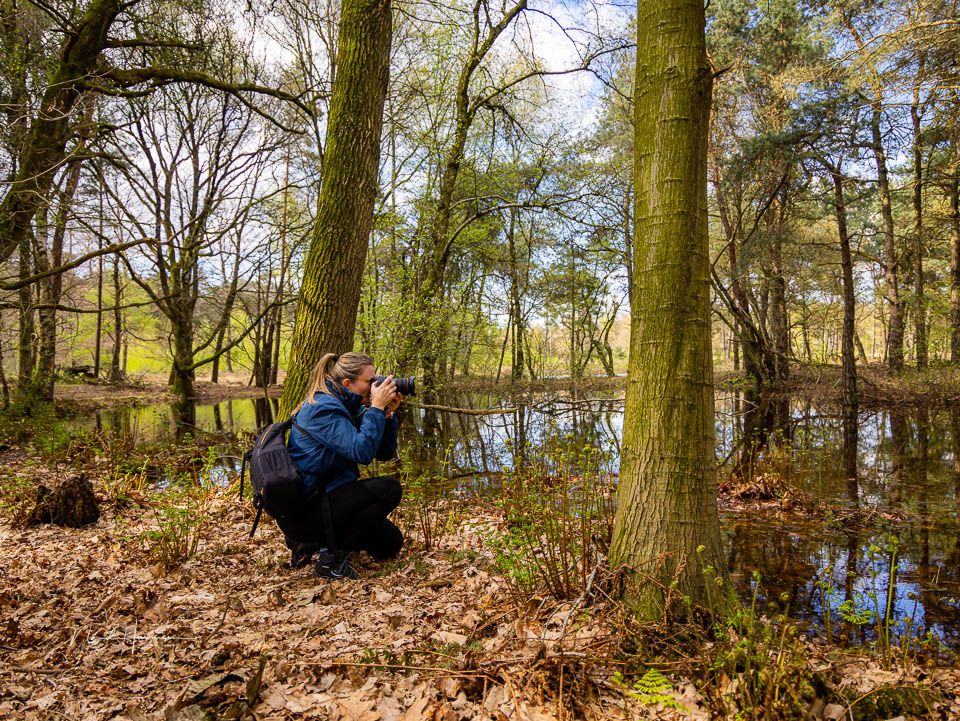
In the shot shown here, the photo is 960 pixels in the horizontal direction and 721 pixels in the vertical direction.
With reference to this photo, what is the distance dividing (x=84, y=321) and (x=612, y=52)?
24.1 meters

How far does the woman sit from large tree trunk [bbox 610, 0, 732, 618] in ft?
5.39

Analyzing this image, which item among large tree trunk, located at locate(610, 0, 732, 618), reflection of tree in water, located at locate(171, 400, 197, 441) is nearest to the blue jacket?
large tree trunk, located at locate(610, 0, 732, 618)

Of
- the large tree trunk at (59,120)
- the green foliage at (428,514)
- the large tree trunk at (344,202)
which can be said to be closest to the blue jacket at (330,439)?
the green foliage at (428,514)

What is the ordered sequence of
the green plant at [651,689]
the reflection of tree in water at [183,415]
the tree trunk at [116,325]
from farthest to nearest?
the tree trunk at [116,325], the reflection of tree in water at [183,415], the green plant at [651,689]

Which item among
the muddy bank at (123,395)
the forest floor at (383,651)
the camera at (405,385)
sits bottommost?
the forest floor at (383,651)

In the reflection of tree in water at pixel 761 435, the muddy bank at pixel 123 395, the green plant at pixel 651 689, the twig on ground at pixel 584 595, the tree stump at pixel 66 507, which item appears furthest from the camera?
the muddy bank at pixel 123 395

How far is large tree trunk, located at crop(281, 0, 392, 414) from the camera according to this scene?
15.6 feet

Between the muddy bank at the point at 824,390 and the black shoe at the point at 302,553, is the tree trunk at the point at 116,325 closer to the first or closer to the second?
the muddy bank at the point at 824,390

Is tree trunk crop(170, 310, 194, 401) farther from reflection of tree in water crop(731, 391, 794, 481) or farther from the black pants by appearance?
reflection of tree in water crop(731, 391, 794, 481)

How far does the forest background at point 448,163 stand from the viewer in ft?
25.1

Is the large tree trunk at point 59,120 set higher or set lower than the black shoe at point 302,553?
higher

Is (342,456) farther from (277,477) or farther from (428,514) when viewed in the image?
(428,514)

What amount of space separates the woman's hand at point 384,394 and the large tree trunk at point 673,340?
1.57 m

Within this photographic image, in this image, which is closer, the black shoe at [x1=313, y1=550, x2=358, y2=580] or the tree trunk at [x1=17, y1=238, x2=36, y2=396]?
the black shoe at [x1=313, y1=550, x2=358, y2=580]
